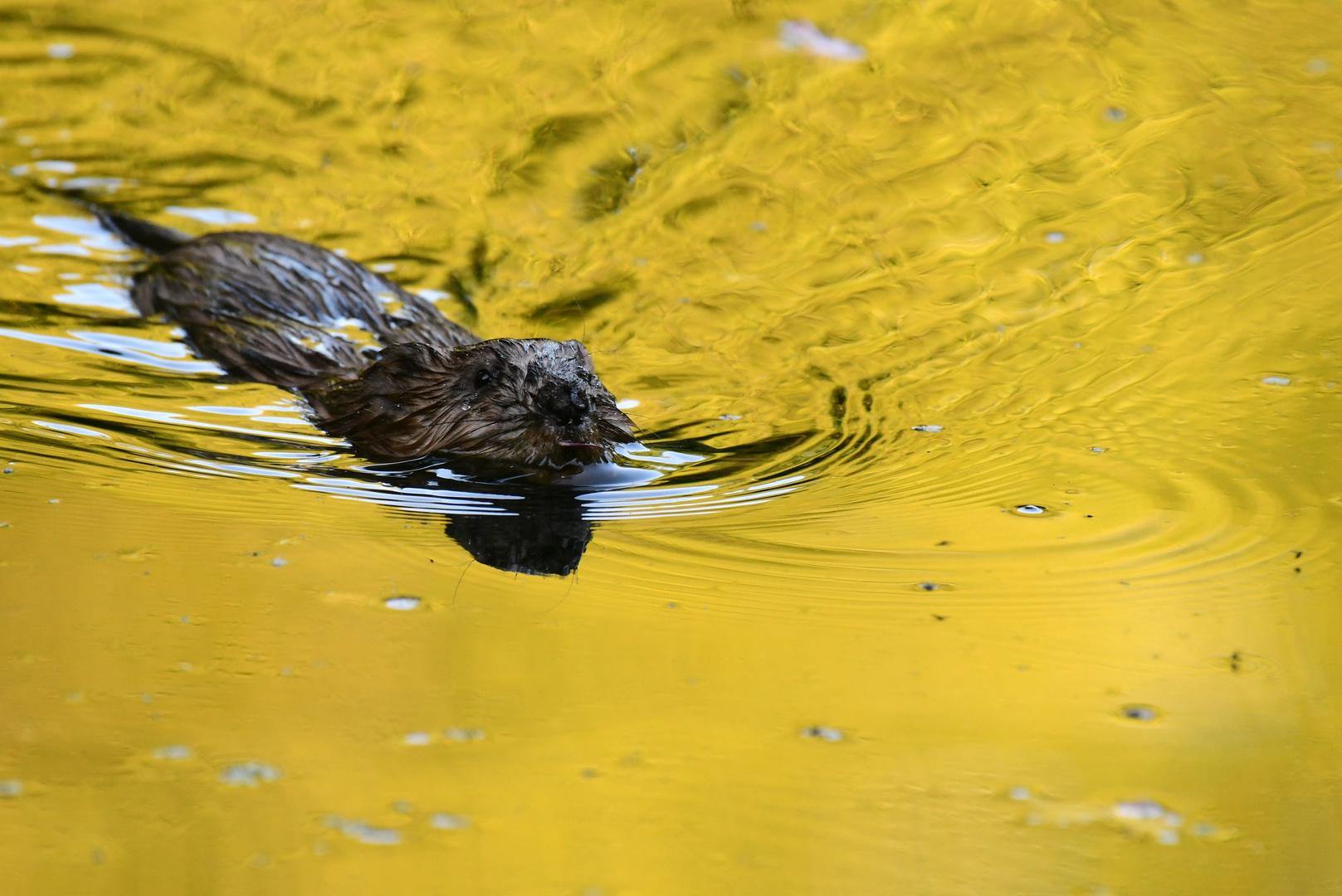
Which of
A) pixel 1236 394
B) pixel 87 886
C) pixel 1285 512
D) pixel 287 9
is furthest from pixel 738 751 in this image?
pixel 287 9

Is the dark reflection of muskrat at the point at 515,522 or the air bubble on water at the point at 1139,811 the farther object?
the dark reflection of muskrat at the point at 515,522

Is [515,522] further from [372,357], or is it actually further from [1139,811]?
[1139,811]

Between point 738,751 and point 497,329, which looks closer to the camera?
point 738,751

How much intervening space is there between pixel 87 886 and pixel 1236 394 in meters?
4.15

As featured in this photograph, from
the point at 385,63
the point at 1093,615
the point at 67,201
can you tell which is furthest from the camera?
the point at 385,63

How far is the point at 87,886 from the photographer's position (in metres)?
1.93

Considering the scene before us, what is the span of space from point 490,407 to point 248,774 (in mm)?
2132

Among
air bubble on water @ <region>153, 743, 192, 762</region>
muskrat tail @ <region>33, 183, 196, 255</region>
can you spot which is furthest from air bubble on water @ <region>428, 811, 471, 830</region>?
muskrat tail @ <region>33, 183, 196, 255</region>

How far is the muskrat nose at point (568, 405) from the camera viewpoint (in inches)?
161

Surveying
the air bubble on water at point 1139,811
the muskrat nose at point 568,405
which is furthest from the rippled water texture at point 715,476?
the muskrat nose at point 568,405

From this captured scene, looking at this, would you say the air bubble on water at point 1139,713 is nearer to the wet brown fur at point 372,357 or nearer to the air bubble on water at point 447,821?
the air bubble on water at point 447,821

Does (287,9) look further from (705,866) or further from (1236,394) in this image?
(705,866)

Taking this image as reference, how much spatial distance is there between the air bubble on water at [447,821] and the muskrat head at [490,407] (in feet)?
6.65

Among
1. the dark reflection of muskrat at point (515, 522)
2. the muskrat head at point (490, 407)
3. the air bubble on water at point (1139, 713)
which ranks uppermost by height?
the muskrat head at point (490, 407)
